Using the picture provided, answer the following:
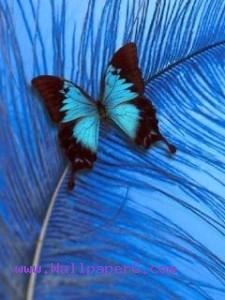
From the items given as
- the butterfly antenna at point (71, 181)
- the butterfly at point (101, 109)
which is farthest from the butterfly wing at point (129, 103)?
the butterfly antenna at point (71, 181)

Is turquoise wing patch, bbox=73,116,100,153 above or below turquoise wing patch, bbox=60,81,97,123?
below

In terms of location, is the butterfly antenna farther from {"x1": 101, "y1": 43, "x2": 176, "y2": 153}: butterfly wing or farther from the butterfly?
{"x1": 101, "y1": 43, "x2": 176, "y2": 153}: butterfly wing

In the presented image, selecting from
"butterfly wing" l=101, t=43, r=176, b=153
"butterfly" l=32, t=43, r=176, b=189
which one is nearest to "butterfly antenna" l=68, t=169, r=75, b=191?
"butterfly" l=32, t=43, r=176, b=189

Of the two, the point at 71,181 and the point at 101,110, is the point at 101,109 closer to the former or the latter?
the point at 101,110

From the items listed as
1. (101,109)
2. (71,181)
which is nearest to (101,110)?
(101,109)
